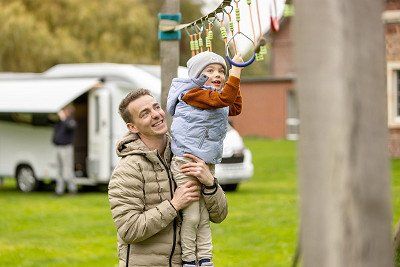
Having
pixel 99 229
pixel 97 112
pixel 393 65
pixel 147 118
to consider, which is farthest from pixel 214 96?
pixel 393 65

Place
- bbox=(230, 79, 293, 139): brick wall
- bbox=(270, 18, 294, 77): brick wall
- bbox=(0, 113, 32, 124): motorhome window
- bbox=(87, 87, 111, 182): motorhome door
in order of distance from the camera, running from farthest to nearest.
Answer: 1. bbox=(270, 18, 294, 77): brick wall
2. bbox=(230, 79, 293, 139): brick wall
3. bbox=(0, 113, 32, 124): motorhome window
4. bbox=(87, 87, 111, 182): motorhome door

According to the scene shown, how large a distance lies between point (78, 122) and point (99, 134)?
1801 mm

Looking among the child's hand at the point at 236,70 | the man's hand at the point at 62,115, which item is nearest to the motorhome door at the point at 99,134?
the man's hand at the point at 62,115

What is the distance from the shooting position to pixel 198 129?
190 inches

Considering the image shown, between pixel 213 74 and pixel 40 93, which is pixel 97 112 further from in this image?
pixel 213 74

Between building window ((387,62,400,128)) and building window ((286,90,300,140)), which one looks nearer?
building window ((387,62,400,128))

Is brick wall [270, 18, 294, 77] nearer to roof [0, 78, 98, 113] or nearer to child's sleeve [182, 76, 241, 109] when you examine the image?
roof [0, 78, 98, 113]

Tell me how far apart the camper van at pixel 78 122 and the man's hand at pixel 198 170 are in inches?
583

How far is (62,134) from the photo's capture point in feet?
67.6

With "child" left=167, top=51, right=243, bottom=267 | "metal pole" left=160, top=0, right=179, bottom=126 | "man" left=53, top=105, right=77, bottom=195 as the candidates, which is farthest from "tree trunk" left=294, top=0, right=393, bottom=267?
"man" left=53, top=105, right=77, bottom=195

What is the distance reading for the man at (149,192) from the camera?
477 cm

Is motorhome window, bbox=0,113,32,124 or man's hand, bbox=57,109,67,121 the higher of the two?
man's hand, bbox=57,109,67,121

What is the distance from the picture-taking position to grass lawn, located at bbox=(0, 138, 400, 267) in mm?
11688

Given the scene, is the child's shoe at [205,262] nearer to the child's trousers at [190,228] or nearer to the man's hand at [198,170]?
the child's trousers at [190,228]
